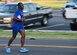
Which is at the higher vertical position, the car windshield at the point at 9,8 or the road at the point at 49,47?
the car windshield at the point at 9,8

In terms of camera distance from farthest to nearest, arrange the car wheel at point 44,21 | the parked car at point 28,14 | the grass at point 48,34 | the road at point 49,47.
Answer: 1. the car wheel at point 44,21
2. the parked car at point 28,14
3. the grass at point 48,34
4. the road at point 49,47

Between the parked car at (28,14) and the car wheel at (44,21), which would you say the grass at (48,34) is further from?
the car wheel at (44,21)

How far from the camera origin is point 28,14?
2098 cm

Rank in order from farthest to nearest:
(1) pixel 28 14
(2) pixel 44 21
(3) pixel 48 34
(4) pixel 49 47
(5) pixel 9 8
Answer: (2) pixel 44 21 → (5) pixel 9 8 → (1) pixel 28 14 → (3) pixel 48 34 → (4) pixel 49 47

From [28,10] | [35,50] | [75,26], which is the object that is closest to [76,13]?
[75,26]

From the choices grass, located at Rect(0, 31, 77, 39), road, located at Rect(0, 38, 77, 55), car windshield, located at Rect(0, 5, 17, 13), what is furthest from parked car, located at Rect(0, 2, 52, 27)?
road, located at Rect(0, 38, 77, 55)

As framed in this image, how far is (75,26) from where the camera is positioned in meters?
19.5

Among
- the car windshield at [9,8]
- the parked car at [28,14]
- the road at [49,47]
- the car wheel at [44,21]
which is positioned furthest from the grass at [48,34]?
the car wheel at [44,21]

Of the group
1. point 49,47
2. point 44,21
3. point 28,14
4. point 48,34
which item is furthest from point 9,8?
point 49,47

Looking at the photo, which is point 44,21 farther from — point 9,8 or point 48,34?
point 48,34

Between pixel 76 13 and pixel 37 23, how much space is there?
5929 mm

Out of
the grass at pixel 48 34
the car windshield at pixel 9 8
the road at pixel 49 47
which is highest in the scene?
the car windshield at pixel 9 8

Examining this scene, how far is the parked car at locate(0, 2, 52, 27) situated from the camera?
20328 millimetres

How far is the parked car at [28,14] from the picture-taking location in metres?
20.3
